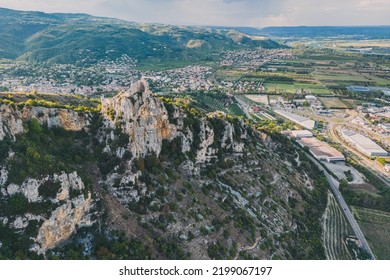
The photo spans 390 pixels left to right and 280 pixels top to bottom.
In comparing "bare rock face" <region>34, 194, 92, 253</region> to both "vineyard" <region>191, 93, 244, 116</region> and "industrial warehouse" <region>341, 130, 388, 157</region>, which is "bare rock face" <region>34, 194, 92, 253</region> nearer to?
"industrial warehouse" <region>341, 130, 388, 157</region>

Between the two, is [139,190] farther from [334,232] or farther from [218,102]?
[218,102]

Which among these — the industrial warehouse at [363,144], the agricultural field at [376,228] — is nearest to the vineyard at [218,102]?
the industrial warehouse at [363,144]

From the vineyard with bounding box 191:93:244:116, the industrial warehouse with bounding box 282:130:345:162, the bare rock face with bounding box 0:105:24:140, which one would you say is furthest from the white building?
the bare rock face with bounding box 0:105:24:140

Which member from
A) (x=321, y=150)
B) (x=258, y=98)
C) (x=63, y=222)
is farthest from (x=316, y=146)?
(x=63, y=222)

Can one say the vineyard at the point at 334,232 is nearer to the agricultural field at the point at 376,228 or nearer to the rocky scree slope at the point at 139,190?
the rocky scree slope at the point at 139,190

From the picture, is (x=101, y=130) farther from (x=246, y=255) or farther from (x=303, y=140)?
(x=303, y=140)

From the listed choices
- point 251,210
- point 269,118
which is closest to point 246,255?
point 251,210
